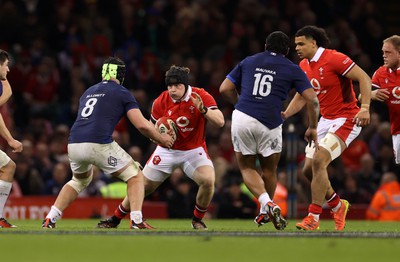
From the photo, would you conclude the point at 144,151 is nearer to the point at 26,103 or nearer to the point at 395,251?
the point at 26,103

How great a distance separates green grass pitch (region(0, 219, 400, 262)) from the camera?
890 centimetres

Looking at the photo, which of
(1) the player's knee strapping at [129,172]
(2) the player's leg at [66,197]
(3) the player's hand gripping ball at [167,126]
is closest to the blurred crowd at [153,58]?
(3) the player's hand gripping ball at [167,126]

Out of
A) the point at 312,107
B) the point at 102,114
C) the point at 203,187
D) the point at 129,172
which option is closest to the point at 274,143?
the point at 312,107

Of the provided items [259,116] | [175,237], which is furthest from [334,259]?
[259,116]

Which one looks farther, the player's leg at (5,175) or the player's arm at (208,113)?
the player's leg at (5,175)

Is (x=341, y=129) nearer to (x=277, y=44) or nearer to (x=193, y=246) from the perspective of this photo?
(x=277, y=44)

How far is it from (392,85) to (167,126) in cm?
314

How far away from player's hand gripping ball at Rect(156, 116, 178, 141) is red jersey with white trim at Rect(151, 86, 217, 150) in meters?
0.12

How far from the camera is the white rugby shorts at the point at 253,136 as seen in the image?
1323cm

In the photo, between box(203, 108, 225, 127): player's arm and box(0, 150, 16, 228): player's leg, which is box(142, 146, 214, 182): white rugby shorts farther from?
box(0, 150, 16, 228): player's leg

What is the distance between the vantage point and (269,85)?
13.2 meters

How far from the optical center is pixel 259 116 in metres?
13.2

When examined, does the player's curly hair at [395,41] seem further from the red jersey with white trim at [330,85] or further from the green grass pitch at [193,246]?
the green grass pitch at [193,246]

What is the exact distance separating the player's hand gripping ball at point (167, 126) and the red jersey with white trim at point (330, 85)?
1896 mm
